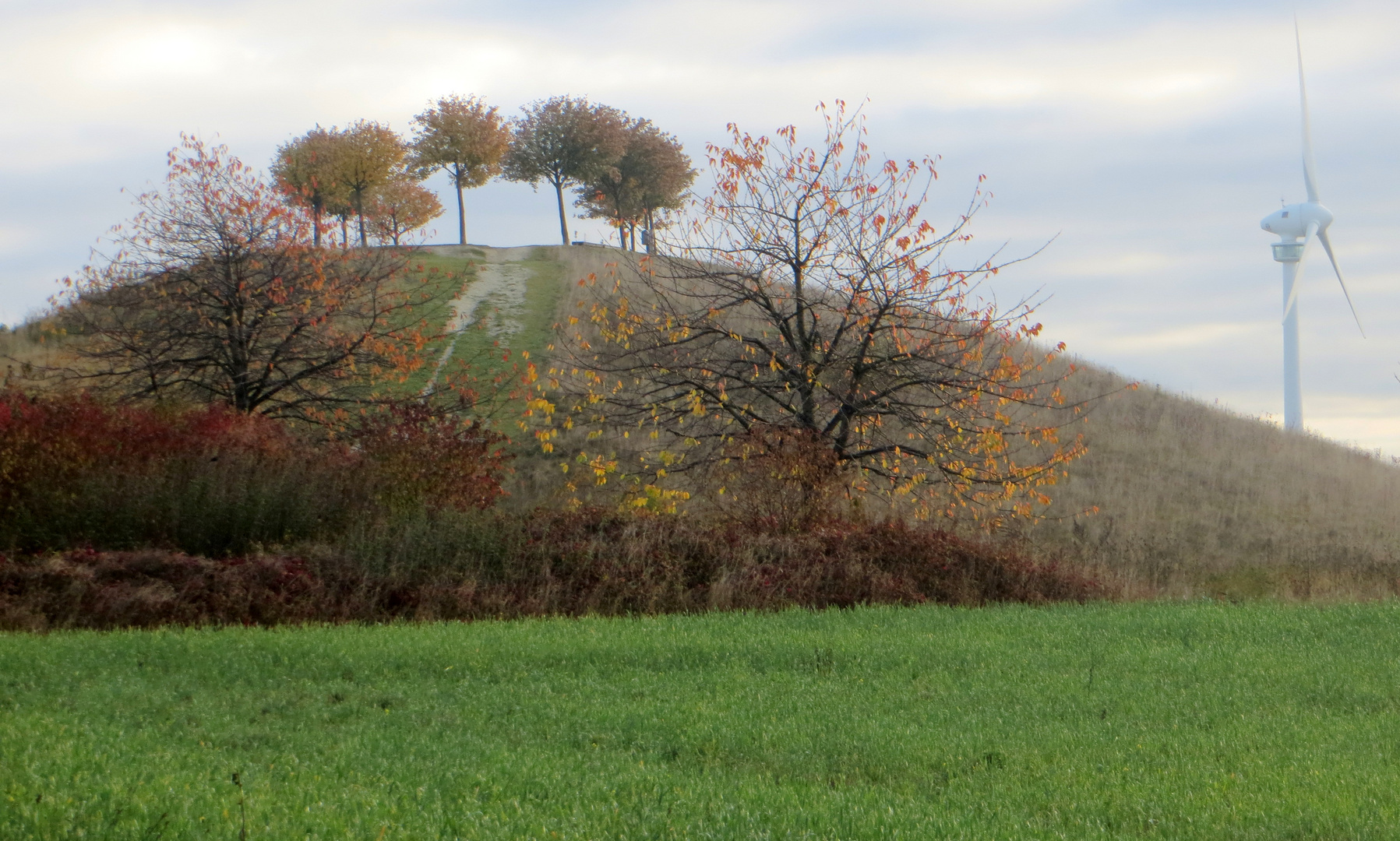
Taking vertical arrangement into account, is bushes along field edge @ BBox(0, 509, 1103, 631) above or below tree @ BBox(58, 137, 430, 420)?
below

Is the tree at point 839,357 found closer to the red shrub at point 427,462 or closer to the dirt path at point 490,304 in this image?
the red shrub at point 427,462

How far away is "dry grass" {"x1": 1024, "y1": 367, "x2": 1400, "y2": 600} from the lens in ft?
77.9

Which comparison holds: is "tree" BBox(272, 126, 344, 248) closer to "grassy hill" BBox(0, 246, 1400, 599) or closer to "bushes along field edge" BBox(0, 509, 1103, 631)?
"grassy hill" BBox(0, 246, 1400, 599)

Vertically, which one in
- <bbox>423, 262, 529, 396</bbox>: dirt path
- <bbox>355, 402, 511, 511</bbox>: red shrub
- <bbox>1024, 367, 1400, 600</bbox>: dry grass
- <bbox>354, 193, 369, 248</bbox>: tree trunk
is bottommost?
<bbox>1024, 367, 1400, 600</bbox>: dry grass

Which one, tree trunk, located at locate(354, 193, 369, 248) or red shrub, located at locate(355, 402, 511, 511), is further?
tree trunk, located at locate(354, 193, 369, 248)

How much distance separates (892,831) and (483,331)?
34810 mm

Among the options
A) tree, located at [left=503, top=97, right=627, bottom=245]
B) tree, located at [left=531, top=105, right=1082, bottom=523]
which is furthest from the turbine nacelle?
tree, located at [left=503, top=97, right=627, bottom=245]

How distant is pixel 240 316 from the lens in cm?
2598

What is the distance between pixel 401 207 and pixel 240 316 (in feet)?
133

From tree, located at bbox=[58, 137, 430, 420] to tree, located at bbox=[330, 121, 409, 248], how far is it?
2846 centimetres

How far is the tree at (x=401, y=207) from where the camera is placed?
62.2 m

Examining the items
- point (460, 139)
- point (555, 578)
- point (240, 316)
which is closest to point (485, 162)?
point (460, 139)

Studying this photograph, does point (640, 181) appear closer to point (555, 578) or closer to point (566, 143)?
point (566, 143)

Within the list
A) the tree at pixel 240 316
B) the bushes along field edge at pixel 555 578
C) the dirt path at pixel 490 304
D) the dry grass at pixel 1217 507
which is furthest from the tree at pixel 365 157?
the bushes along field edge at pixel 555 578
